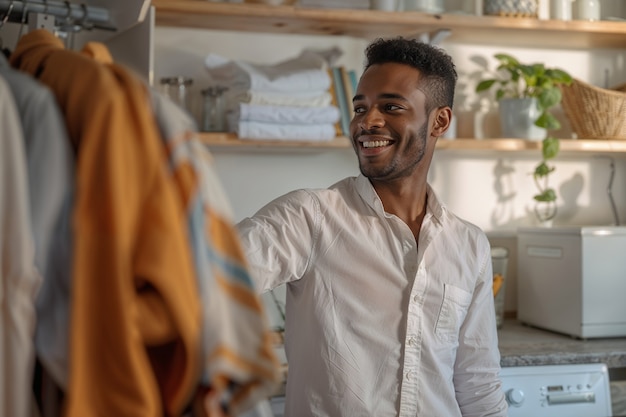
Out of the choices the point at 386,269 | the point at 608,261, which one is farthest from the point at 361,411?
the point at 608,261

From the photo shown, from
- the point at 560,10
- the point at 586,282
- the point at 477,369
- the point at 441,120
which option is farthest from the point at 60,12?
the point at 560,10

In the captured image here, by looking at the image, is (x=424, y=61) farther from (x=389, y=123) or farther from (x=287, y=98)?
(x=287, y=98)

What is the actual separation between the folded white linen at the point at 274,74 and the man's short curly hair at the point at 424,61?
0.55 metres

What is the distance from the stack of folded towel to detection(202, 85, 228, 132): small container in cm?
6

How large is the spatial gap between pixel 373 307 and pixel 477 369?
278 millimetres

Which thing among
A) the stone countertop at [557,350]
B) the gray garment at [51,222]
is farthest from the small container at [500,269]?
the gray garment at [51,222]

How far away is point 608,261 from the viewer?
236cm

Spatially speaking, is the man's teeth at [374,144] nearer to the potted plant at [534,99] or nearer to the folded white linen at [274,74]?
the folded white linen at [274,74]

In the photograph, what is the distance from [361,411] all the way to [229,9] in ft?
4.53

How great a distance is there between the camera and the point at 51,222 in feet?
1.96

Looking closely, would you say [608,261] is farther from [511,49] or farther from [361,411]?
[361,411]

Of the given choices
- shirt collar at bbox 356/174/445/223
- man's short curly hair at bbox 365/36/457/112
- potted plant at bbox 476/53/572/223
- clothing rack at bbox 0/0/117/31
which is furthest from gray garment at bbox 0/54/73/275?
potted plant at bbox 476/53/572/223

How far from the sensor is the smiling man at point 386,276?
1385mm

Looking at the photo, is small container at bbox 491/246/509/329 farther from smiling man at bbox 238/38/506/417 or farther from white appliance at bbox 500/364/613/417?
smiling man at bbox 238/38/506/417
